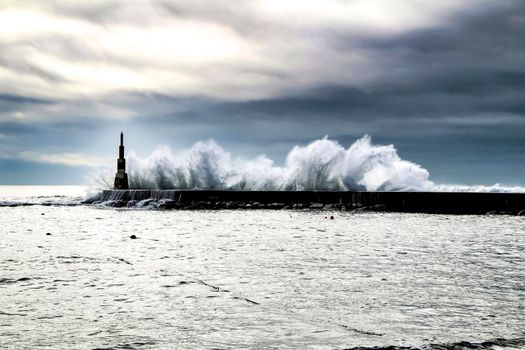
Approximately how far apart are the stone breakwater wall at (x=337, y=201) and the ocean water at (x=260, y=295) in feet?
34.7

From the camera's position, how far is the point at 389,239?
9.08 meters

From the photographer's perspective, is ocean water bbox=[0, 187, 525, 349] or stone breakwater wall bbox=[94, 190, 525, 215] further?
stone breakwater wall bbox=[94, 190, 525, 215]

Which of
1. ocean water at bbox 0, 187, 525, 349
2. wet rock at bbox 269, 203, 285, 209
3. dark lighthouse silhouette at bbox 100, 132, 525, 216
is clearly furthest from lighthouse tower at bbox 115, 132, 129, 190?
ocean water at bbox 0, 187, 525, 349

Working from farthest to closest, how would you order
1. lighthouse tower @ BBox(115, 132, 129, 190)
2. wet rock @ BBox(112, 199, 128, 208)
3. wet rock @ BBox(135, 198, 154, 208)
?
1. lighthouse tower @ BBox(115, 132, 129, 190)
2. wet rock @ BBox(112, 199, 128, 208)
3. wet rock @ BBox(135, 198, 154, 208)

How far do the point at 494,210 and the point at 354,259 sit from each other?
12.9m

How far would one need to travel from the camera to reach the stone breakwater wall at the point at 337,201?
18.2 m

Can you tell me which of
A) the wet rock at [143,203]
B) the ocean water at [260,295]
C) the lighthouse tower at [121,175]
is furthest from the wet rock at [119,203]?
the ocean water at [260,295]

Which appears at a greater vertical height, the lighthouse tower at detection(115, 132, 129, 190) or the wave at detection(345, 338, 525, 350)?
the lighthouse tower at detection(115, 132, 129, 190)

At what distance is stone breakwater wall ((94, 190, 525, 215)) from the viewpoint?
18.2 metres

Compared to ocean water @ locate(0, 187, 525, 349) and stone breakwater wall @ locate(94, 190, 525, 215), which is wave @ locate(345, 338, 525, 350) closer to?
ocean water @ locate(0, 187, 525, 349)

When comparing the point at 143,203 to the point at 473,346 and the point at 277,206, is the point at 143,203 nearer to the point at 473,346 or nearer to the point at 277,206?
the point at 277,206

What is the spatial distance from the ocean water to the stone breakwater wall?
1057 centimetres

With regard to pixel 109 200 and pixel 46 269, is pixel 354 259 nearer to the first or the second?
pixel 46 269

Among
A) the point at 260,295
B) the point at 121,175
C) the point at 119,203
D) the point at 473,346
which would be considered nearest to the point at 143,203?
the point at 119,203
